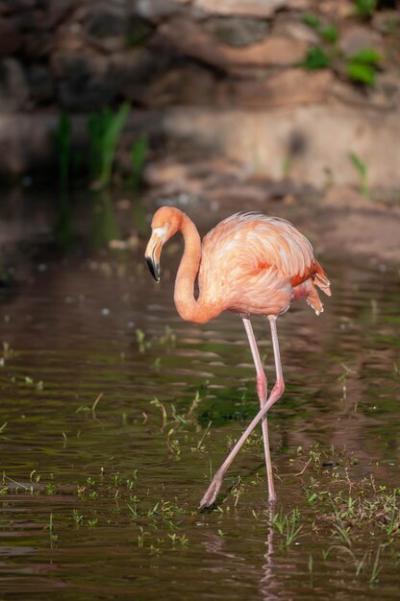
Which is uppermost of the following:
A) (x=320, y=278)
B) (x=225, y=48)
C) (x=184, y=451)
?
(x=320, y=278)

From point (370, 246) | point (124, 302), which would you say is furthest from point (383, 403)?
point (370, 246)

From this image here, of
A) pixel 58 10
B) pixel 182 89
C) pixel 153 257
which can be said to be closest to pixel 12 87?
pixel 58 10

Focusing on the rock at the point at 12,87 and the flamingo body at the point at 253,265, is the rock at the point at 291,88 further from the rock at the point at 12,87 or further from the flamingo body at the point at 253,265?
the flamingo body at the point at 253,265

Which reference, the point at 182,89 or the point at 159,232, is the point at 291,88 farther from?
the point at 159,232

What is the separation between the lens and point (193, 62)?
678 inches

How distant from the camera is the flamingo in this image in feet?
19.2

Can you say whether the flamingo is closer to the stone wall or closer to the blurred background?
the blurred background

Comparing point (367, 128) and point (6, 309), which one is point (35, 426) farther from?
point (367, 128)

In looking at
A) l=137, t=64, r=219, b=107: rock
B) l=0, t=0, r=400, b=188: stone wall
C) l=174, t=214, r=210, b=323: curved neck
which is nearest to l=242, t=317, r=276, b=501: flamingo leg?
l=174, t=214, r=210, b=323: curved neck

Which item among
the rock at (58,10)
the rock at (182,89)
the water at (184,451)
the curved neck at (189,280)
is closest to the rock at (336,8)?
the rock at (182,89)

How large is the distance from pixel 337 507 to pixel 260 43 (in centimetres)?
1211

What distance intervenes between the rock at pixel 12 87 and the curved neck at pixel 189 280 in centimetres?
1125

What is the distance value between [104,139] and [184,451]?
9762mm

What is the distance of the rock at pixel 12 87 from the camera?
16906 millimetres
